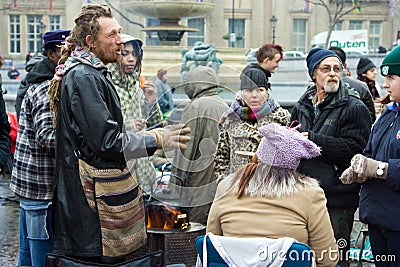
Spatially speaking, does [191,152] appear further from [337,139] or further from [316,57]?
[316,57]

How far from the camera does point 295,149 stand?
3.82 m

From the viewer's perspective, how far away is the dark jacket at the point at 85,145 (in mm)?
3922

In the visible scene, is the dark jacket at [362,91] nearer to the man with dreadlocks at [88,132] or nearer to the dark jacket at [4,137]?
the dark jacket at [4,137]

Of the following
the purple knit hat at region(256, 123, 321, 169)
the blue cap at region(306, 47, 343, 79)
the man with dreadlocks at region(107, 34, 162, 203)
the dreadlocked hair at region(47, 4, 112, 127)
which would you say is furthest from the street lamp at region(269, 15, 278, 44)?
the purple knit hat at region(256, 123, 321, 169)

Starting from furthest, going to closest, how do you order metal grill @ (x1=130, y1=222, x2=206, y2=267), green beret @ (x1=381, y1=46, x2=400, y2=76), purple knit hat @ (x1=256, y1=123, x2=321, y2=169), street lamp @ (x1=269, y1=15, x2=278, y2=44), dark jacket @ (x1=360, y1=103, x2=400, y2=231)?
street lamp @ (x1=269, y1=15, x2=278, y2=44) → metal grill @ (x1=130, y1=222, x2=206, y2=267) → green beret @ (x1=381, y1=46, x2=400, y2=76) → dark jacket @ (x1=360, y1=103, x2=400, y2=231) → purple knit hat @ (x1=256, y1=123, x2=321, y2=169)

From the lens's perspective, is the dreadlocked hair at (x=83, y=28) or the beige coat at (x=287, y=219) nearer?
the beige coat at (x=287, y=219)

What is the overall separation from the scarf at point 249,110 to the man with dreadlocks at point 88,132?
24.8 inches

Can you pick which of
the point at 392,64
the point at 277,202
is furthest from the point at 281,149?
the point at 392,64

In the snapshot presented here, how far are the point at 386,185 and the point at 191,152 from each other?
124 cm

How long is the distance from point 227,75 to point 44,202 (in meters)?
1.67

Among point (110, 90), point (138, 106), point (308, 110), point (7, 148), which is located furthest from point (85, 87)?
point (308, 110)

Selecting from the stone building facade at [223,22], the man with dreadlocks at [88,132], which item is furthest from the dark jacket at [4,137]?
the stone building facade at [223,22]

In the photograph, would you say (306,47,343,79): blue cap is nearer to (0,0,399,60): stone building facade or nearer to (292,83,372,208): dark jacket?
(292,83,372,208): dark jacket

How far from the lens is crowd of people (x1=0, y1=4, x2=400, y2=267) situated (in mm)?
3793
